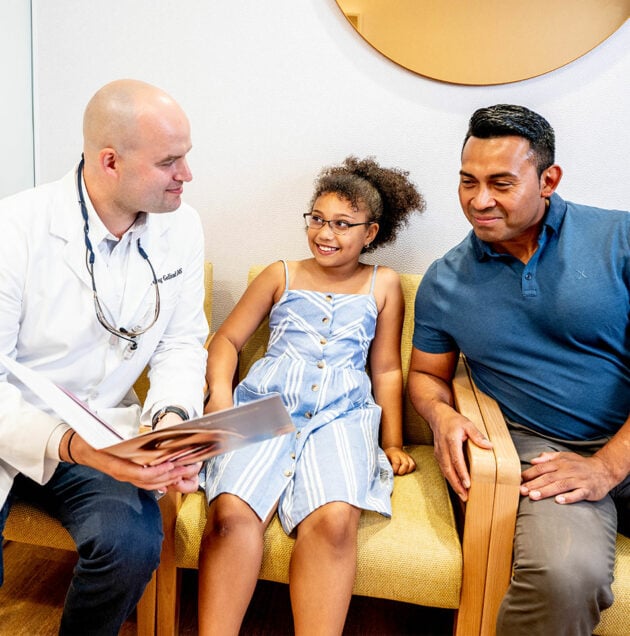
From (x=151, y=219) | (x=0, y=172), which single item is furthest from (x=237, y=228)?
(x=0, y=172)

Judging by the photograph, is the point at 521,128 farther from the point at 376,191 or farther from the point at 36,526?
the point at 36,526

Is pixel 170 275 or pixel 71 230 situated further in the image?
pixel 170 275

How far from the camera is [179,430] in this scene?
1018mm

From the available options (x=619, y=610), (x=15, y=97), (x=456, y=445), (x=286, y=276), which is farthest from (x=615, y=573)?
(x=15, y=97)

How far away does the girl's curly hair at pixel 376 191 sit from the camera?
1.80 metres

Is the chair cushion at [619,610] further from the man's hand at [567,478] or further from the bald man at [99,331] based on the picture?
the bald man at [99,331]

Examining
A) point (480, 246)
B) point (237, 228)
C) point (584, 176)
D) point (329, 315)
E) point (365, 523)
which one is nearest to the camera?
point (365, 523)

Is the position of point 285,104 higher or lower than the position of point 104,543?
higher

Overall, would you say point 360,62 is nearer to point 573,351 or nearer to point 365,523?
point 573,351

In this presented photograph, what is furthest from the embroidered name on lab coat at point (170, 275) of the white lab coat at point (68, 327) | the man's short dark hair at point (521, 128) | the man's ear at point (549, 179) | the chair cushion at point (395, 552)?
the man's ear at point (549, 179)

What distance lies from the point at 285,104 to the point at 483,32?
0.62m

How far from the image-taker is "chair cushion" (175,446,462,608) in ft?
4.42

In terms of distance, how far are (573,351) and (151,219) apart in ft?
3.49

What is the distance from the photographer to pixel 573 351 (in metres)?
1.52
